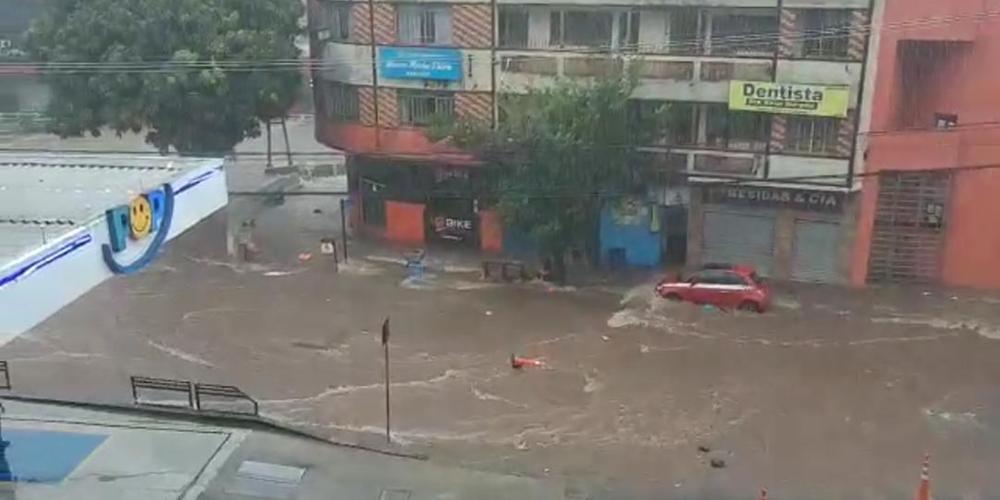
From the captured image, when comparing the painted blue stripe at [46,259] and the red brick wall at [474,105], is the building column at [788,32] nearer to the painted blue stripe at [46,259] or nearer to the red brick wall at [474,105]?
the red brick wall at [474,105]

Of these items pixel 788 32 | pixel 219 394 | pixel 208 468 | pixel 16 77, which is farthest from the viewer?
pixel 16 77

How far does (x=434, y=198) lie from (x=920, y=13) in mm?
12848

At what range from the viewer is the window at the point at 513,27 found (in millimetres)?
24578

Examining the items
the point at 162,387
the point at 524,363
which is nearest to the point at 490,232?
the point at 524,363

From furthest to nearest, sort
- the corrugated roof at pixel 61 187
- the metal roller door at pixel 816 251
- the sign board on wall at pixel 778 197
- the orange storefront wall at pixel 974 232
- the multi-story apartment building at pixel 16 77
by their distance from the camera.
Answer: the multi-story apartment building at pixel 16 77 < the metal roller door at pixel 816 251 < the sign board on wall at pixel 778 197 < the orange storefront wall at pixel 974 232 < the corrugated roof at pixel 61 187

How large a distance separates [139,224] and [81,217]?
27.3 inches

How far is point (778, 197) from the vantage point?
2394 cm

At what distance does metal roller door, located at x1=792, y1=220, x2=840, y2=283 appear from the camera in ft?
77.7

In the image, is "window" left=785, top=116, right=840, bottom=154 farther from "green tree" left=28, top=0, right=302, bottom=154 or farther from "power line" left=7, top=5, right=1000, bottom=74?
"green tree" left=28, top=0, right=302, bottom=154

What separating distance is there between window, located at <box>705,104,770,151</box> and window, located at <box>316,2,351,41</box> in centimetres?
978

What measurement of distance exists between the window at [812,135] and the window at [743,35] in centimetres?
183

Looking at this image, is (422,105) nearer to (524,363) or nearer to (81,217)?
(524,363)

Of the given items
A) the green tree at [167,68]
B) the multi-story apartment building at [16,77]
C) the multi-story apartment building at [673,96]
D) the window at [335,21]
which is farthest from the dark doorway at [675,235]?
the multi-story apartment building at [16,77]

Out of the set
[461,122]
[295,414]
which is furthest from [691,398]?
[461,122]
